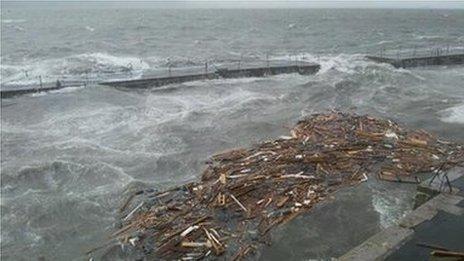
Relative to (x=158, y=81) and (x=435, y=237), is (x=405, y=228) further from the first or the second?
(x=158, y=81)

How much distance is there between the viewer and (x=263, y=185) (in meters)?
13.7

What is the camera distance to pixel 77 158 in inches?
711

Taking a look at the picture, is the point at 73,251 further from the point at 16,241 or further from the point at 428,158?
the point at 428,158

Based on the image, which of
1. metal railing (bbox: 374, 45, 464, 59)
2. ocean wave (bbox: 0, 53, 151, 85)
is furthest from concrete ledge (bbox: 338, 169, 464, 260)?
metal railing (bbox: 374, 45, 464, 59)

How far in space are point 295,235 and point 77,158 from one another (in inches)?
397

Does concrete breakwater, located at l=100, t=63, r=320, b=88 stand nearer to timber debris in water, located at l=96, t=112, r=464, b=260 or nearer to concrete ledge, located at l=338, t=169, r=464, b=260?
timber debris in water, located at l=96, t=112, r=464, b=260

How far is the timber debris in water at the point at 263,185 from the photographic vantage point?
11.3 metres

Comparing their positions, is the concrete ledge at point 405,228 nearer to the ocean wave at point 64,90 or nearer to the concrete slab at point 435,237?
the concrete slab at point 435,237

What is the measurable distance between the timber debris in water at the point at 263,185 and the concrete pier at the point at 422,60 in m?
22.1

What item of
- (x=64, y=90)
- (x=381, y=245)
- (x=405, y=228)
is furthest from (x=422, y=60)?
(x=381, y=245)

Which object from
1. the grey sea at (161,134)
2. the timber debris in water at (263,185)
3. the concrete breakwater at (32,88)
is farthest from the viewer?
the concrete breakwater at (32,88)

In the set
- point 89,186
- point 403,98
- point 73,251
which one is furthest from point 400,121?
point 73,251

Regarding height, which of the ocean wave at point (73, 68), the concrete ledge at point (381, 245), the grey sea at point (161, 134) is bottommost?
the grey sea at point (161, 134)

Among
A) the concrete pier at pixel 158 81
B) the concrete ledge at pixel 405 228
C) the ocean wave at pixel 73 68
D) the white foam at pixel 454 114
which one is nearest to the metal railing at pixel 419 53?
the concrete pier at pixel 158 81
